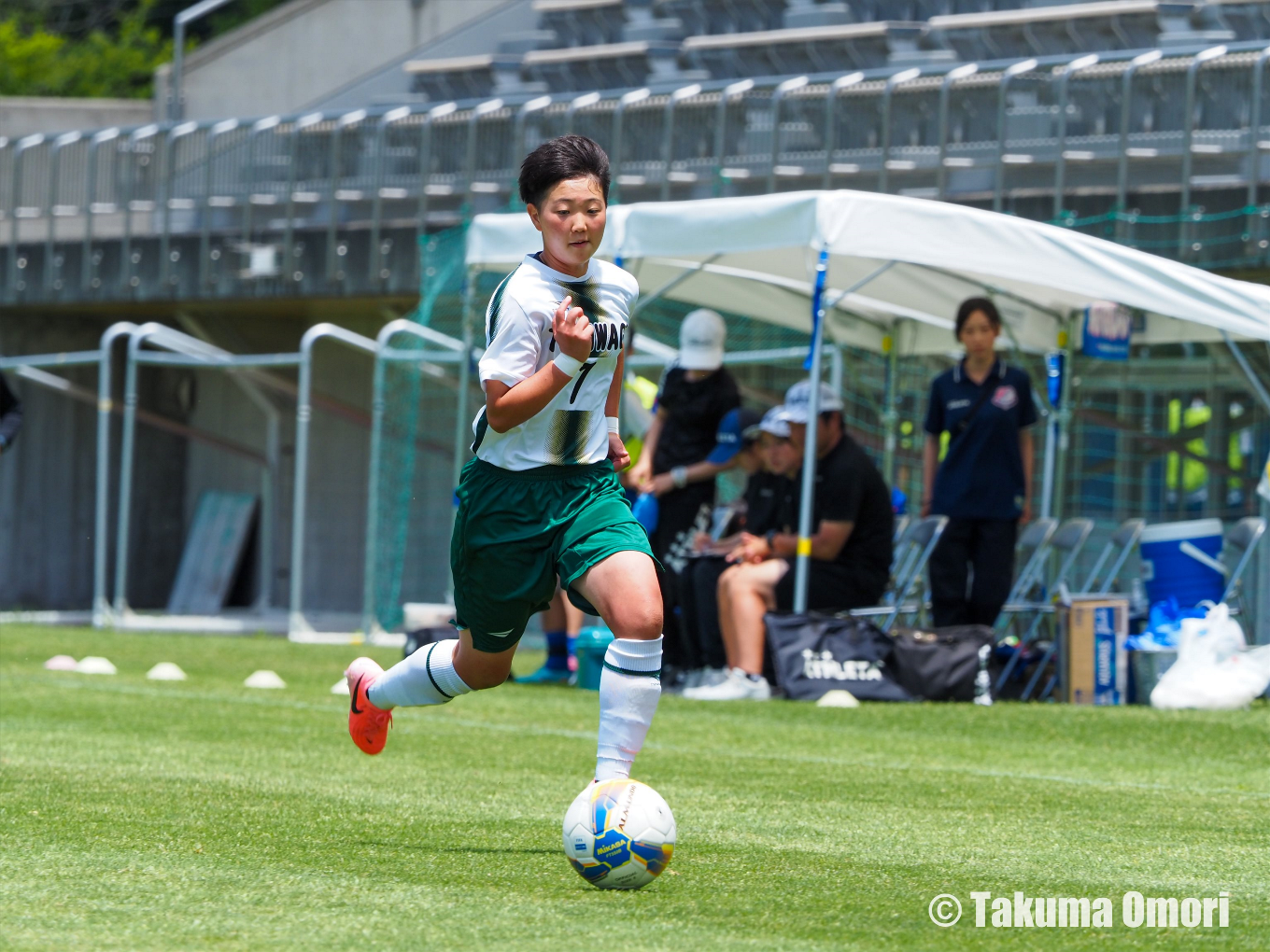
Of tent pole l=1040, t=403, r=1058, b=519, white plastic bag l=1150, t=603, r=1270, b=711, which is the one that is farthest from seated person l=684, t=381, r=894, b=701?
tent pole l=1040, t=403, r=1058, b=519

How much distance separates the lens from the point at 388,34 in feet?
81.7

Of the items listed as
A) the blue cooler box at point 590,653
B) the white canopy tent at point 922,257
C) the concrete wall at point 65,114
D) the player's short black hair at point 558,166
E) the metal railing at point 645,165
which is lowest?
the blue cooler box at point 590,653

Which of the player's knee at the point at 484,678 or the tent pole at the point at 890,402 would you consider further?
the tent pole at the point at 890,402

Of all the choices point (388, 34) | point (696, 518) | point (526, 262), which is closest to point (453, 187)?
Answer: point (388, 34)

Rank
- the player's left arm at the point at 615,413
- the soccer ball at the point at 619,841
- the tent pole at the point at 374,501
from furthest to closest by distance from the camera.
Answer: the tent pole at the point at 374,501 → the player's left arm at the point at 615,413 → the soccer ball at the point at 619,841

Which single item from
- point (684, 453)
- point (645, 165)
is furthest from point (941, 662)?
point (645, 165)

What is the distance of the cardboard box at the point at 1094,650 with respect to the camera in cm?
965

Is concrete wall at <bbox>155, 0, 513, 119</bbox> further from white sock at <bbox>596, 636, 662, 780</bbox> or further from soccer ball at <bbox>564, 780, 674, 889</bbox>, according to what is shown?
soccer ball at <bbox>564, 780, 674, 889</bbox>

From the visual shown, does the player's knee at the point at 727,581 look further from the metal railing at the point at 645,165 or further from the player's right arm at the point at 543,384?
the player's right arm at the point at 543,384

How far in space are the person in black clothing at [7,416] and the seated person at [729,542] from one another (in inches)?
175

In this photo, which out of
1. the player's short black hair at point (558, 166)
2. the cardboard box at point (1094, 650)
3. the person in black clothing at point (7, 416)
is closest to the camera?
the player's short black hair at point (558, 166)

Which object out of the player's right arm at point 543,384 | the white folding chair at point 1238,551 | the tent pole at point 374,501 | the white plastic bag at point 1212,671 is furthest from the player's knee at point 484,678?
the tent pole at point 374,501

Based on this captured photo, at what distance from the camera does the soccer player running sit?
4.50 meters

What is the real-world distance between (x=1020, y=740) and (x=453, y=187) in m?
12.3
